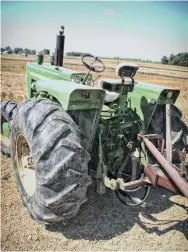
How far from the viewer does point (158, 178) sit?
2.52 meters

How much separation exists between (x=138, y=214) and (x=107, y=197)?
0.42 m

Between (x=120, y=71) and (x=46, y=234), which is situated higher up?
(x=120, y=71)

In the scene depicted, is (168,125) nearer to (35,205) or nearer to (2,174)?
(35,205)

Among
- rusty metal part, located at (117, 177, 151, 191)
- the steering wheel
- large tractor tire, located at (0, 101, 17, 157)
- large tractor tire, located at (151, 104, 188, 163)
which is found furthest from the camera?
large tractor tire, located at (0, 101, 17, 157)

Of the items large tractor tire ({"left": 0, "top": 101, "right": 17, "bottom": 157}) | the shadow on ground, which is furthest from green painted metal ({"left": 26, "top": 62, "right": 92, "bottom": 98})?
the shadow on ground

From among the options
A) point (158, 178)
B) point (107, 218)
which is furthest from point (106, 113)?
point (107, 218)

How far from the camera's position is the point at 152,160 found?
320 cm

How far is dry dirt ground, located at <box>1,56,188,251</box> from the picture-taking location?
259cm

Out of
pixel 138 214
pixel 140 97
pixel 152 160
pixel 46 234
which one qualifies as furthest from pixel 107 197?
pixel 140 97

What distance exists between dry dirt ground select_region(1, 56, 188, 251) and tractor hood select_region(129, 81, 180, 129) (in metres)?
1.02

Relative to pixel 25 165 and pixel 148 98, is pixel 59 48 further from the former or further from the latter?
pixel 25 165

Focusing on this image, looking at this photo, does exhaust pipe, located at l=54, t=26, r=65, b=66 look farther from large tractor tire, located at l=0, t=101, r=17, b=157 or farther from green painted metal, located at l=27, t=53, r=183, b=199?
large tractor tire, located at l=0, t=101, r=17, b=157

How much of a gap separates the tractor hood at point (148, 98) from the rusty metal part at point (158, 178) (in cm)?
94

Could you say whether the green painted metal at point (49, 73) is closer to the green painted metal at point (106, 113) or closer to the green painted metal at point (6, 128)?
the green painted metal at point (106, 113)
